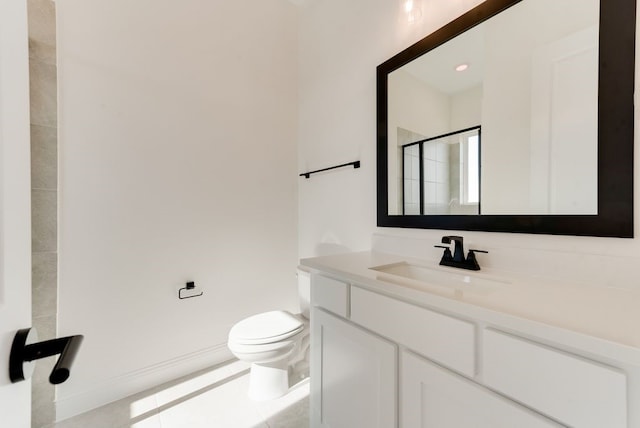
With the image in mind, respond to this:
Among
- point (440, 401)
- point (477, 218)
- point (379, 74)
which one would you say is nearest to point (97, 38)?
point (379, 74)

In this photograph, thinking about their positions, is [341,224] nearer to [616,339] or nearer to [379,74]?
[379,74]

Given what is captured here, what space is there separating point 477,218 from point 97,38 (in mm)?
2165

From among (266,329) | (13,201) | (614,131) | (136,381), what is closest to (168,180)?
(266,329)

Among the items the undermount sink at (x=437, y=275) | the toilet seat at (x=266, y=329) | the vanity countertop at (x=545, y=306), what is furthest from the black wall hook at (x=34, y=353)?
the toilet seat at (x=266, y=329)

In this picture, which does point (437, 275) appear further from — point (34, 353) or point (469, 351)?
point (34, 353)

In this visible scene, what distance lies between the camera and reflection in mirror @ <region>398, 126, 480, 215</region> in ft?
3.88

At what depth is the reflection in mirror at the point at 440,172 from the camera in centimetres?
118

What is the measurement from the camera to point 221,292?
1.88 m

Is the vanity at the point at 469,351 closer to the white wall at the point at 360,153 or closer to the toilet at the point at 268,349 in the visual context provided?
the white wall at the point at 360,153

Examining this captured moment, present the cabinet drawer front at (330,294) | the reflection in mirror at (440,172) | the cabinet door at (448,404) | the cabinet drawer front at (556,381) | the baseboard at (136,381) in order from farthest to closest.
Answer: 1. the baseboard at (136,381)
2. the reflection in mirror at (440,172)
3. the cabinet drawer front at (330,294)
4. the cabinet door at (448,404)
5. the cabinet drawer front at (556,381)

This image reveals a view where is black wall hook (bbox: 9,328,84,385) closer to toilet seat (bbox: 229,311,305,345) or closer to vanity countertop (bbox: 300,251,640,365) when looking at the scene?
vanity countertop (bbox: 300,251,640,365)

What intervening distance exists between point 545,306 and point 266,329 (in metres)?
1.31

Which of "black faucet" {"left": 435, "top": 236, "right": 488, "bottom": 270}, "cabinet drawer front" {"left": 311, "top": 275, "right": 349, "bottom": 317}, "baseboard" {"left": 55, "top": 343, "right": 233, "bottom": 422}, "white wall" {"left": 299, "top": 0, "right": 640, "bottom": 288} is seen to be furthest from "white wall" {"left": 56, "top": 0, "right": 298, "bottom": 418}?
"black faucet" {"left": 435, "top": 236, "right": 488, "bottom": 270}

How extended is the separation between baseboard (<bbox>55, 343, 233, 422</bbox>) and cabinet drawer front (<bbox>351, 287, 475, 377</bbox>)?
53.3 inches
